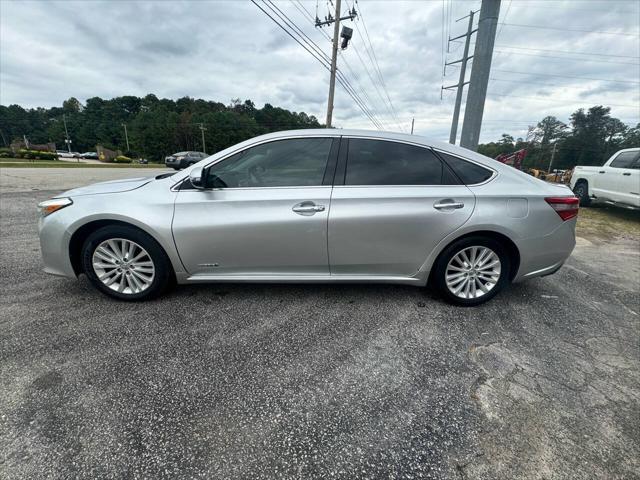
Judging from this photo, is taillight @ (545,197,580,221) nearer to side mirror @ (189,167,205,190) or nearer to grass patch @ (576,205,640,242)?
side mirror @ (189,167,205,190)

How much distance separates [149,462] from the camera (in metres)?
1.39

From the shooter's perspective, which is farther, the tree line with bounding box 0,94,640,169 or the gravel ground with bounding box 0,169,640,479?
the tree line with bounding box 0,94,640,169

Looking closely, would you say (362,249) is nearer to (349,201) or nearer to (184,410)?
(349,201)

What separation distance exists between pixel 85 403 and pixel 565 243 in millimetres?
3851

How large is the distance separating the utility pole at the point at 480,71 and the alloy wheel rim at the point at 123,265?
6922 mm

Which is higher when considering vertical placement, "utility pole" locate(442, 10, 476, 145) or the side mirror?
"utility pole" locate(442, 10, 476, 145)

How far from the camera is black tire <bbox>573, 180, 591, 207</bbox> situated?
27.7 feet

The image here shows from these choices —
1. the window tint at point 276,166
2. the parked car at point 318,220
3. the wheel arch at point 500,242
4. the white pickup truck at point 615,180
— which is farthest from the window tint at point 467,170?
the white pickup truck at point 615,180

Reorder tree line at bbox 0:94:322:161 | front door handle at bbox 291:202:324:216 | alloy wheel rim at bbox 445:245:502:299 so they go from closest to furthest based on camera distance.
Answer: front door handle at bbox 291:202:324:216 → alloy wheel rim at bbox 445:245:502:299 → tree line at bbox 0:94:322:161

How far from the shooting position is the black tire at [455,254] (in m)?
2.69

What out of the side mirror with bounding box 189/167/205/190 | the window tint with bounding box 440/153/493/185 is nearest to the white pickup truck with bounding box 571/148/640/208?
the window tint with bounding box 440/153/493/185

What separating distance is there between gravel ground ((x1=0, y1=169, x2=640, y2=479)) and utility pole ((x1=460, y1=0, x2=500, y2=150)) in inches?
197

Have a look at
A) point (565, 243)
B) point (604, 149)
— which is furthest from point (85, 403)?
point (604, 149)

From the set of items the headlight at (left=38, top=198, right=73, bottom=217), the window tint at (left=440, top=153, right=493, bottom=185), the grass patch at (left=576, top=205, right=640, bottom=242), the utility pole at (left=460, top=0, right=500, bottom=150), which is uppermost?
the utility pole at (left=460, top=0, right=500, bottom=150)
